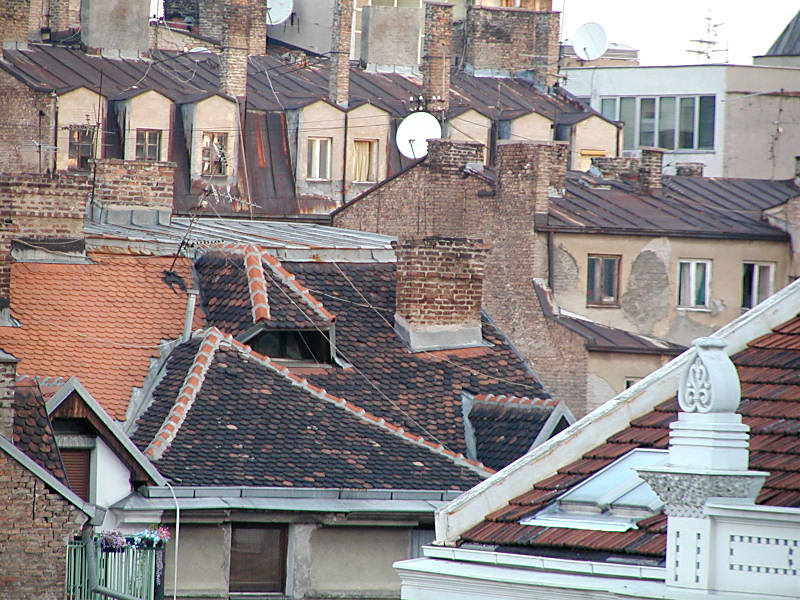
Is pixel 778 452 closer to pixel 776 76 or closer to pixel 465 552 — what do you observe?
pixel 465 552

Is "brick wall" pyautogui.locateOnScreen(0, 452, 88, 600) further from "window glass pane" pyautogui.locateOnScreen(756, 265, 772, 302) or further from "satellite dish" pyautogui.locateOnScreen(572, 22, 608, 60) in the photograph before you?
"satellite dish" pyautogui.locateOnScreen(572, 22, 608, 60)

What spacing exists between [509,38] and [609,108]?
5173mm

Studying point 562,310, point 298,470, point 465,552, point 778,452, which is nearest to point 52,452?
point 298,470

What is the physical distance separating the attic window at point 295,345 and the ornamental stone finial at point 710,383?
13.7 metres

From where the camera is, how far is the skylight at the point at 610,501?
13.5 metres

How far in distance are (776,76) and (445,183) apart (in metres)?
19.6

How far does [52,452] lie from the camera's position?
20047 mm

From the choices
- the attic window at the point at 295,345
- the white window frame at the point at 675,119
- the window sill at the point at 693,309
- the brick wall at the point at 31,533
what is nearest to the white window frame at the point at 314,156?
the window sill at the point at 693,309

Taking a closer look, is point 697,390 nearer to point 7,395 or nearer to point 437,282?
point 7,395

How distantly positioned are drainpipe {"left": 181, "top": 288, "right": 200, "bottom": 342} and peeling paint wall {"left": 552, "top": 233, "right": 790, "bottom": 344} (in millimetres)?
17100

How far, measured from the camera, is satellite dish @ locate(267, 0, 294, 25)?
61875mm

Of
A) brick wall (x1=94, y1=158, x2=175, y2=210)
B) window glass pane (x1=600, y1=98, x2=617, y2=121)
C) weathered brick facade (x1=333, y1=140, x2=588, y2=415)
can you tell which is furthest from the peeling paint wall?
window glass pane (x1=600, y1=98, x2=617, y2=121)

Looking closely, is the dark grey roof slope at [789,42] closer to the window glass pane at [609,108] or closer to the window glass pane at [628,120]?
the window glass pane at [628,120]

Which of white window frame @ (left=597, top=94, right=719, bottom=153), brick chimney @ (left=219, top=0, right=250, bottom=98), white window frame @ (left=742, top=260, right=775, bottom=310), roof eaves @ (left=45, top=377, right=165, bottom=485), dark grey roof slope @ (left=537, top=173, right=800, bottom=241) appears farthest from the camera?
white window frame @ (left=597, top=94, right=719, bottom=153)
